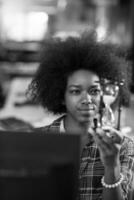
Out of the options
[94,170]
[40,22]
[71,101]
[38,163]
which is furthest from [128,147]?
[40,22]

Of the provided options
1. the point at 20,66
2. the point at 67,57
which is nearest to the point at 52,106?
the point at 67,57

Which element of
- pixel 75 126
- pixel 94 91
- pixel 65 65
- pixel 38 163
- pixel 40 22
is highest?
pixel 40 22

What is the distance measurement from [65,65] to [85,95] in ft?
0.70

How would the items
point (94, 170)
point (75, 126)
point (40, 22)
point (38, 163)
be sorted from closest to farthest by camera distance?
1. point (38, 163)
2. point (94, 170)
3. point (75, 126)
4. point (40, 22)

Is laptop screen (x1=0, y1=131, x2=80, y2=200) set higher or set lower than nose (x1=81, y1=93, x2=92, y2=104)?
lower

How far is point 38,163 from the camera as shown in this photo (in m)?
0.74

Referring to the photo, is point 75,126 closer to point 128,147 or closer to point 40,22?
point 128,147

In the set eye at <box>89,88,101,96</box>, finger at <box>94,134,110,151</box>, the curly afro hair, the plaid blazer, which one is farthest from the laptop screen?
the curly afro hair

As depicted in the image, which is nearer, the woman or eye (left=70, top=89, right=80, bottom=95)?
the woman

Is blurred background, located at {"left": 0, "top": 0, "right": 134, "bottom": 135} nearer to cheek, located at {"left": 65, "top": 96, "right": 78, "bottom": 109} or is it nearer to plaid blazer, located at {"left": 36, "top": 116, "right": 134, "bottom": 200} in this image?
cheek, located at {"left": 65, "top": 96, "right": 78, "bottom": 109}

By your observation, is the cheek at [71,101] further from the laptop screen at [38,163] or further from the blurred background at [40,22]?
the blurred background at [40,22]

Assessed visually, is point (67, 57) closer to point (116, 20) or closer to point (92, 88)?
point (92, 88)

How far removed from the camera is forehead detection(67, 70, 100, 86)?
146 centimetres

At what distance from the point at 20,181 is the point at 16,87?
11.0 feet
